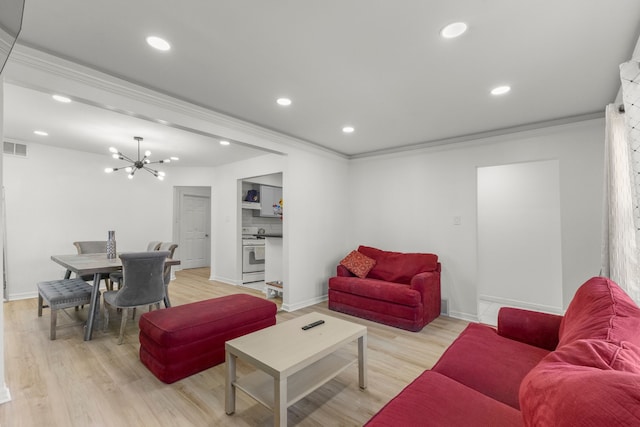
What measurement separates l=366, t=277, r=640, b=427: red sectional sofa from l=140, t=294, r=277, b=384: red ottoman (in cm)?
171

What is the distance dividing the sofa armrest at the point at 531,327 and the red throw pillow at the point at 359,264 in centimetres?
210

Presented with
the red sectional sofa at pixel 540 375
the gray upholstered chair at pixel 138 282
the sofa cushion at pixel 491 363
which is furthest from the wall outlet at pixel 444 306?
the gray upholstered chair at pixel 138 282

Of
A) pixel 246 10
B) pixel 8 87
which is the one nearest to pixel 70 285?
pixel 8 87

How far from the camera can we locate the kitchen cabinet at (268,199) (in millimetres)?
6758

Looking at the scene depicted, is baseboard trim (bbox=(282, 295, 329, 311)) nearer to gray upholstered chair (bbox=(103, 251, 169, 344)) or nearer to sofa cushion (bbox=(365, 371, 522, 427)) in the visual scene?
gray upholstered chair (bbox=(103, 251, 169, 344))

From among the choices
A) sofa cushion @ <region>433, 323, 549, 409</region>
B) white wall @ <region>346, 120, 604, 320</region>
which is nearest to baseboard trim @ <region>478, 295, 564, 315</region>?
white wall @ <region>346, 120, 604, 320</region>

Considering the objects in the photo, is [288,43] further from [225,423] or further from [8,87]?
[8,87]

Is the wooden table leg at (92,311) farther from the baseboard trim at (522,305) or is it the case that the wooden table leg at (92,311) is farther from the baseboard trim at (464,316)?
Answer: the baseboard trim at (522,305)

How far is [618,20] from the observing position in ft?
5.41

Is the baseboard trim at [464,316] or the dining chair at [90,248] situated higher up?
the dining chair at [90,248]

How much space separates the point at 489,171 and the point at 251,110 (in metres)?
3.67

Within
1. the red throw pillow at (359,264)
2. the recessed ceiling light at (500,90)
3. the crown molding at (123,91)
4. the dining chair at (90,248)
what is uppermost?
the recessed ceiling light at (500,90)

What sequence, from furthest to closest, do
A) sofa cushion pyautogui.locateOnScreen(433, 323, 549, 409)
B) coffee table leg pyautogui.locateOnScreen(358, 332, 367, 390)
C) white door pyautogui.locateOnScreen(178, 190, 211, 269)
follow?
white door pyautogui.locateOnScreen(178, 190, 211, 269) < coffee table leg pyautogui.locateOnScreen(358, 332, 367, 390) < sofa cushion pyautogui.locateOnScreen(433, 323, 549, 409)

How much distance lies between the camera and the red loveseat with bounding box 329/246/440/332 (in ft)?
10.9
